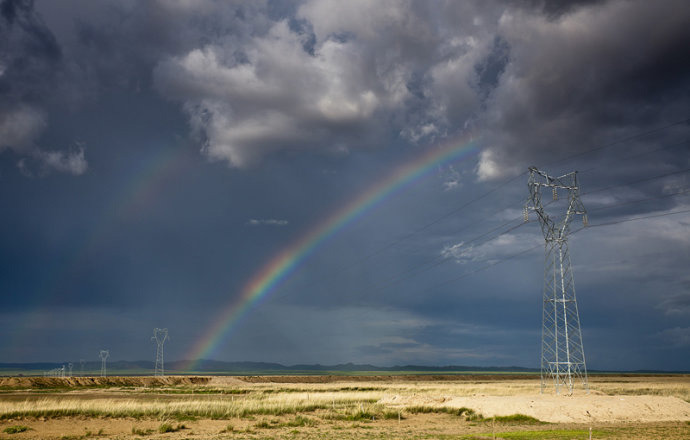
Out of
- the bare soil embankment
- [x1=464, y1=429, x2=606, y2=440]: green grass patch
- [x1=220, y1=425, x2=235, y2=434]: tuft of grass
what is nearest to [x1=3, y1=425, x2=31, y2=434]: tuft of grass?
[x1=220, y1=425, x2=235, y2=434]: tuft of grass

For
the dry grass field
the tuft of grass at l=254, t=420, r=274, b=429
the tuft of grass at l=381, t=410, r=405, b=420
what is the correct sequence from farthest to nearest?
the tuft of grass at l=381, t=410, r=405, b=420
the tuft of grass at l=254, t=420, r=274, b=429
the dry grass field

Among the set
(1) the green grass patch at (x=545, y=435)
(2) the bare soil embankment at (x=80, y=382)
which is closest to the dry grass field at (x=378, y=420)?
(1) the green grass patch at (x=545, y=435)

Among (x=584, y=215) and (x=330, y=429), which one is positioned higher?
(x=584, y=215)

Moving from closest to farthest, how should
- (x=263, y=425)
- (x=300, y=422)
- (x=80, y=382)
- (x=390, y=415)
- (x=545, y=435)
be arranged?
1. (x=545, y=435)
2. (x=263, y=425)
3. (x=300, y=422)
4. (x=390, y=415)
5. (x=80, y=382)

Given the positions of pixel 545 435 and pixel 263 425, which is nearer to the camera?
pixel 545 435

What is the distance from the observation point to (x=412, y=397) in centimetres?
5491

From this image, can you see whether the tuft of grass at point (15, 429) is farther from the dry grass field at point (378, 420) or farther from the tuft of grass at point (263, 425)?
the tuft of grass at point (263, 425)

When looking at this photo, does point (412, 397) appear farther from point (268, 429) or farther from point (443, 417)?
point (268, 429)

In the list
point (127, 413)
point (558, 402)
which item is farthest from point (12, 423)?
point (558, 402)

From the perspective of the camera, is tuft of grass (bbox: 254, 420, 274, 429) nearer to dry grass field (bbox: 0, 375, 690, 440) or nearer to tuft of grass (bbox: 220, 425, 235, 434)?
dry grass field (bbox: 0, 375, 690, 440)

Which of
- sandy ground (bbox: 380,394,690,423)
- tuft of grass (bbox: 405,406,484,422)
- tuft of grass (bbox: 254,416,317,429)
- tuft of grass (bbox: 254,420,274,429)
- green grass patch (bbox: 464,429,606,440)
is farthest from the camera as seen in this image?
tuft of grass (bbox: 405,406,484,422)

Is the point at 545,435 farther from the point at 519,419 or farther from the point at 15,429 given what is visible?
the point at 15,429

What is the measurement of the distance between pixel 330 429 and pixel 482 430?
1006cm

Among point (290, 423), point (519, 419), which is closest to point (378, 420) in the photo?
point (290, 423)
